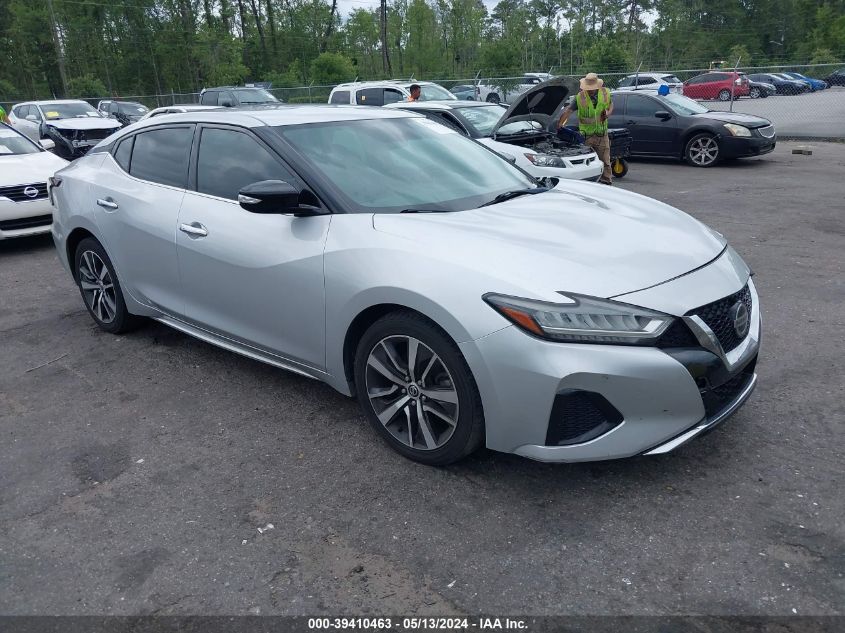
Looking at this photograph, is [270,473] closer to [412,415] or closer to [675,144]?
[412,415]

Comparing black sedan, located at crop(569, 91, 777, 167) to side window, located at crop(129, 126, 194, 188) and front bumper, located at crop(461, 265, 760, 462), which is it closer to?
side window, located at crop(129, 126, 194, 188)

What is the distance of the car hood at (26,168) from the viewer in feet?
27.3

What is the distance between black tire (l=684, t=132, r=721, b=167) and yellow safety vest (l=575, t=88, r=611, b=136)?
412cm

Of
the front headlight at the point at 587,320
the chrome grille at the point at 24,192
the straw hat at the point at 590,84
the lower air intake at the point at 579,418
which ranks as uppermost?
the straw hat at the point at 590,84

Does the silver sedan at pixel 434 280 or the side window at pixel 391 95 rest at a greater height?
the side window at pixel 391 95

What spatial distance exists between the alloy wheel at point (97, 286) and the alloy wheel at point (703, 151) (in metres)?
12.3

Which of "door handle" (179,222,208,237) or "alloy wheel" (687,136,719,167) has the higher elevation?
"door handle" (179,222,208,237)

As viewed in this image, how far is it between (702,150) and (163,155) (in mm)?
12234

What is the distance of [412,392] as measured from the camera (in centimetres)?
329

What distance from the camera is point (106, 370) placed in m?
4.74

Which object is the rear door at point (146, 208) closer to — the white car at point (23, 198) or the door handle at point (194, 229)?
the door handle at point (194, 229)

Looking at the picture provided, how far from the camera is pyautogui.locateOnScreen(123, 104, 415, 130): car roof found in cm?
411

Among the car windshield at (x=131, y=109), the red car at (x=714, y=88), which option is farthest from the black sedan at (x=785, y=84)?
the car windshield at (x=131, y=109)

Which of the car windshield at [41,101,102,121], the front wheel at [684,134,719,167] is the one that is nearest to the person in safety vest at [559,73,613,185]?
the front wheel at [684,134,719,167]
